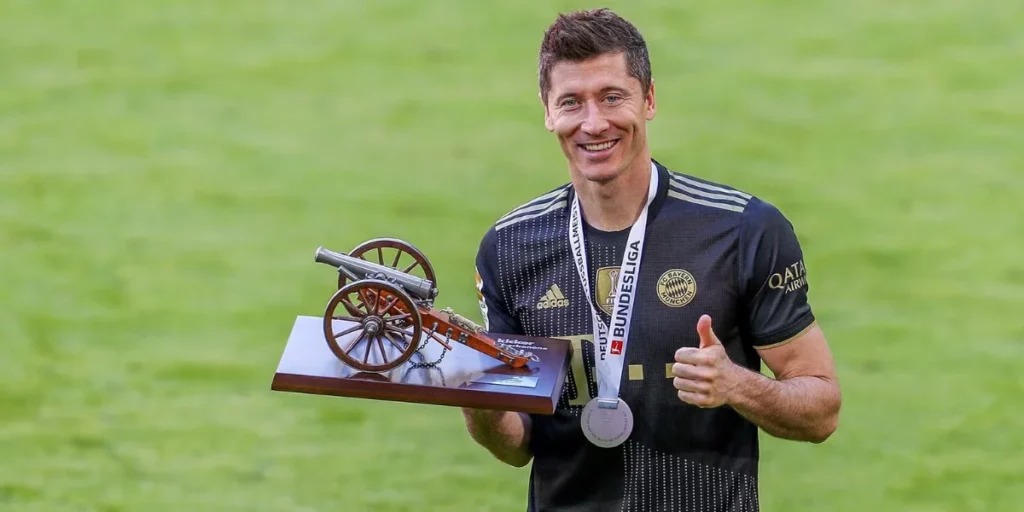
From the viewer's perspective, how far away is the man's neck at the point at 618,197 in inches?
83.7

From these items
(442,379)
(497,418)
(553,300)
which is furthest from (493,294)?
(442,379)

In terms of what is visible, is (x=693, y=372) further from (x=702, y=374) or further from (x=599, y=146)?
(x=599, y=146)

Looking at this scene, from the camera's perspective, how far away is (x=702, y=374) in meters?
1.79

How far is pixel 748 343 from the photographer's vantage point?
212 cm

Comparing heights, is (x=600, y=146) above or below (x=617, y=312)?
above

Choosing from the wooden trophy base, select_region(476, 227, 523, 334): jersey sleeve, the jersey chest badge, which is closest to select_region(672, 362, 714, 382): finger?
the wooden trophy base

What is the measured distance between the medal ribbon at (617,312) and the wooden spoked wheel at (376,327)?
0.32 m

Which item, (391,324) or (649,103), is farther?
(649,103)

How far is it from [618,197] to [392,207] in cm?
205

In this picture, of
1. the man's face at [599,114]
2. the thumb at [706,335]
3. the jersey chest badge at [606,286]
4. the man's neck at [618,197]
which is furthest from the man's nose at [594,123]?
the thumb at [706,335]

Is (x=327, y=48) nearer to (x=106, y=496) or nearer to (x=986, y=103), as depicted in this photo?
(x=106, y=496)

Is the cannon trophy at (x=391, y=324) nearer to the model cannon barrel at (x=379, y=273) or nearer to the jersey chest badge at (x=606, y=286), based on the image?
the model cannon barrel at (x=379, y=273)

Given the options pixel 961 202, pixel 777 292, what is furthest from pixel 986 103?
pixel 777 292

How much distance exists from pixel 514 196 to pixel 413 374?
7.15ft
